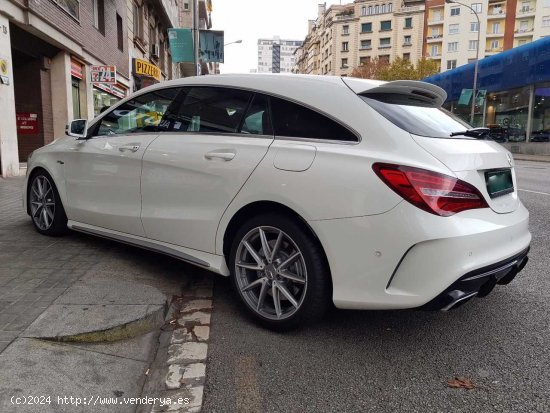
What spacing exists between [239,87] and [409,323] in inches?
78.7

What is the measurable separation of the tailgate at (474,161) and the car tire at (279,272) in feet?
2.77

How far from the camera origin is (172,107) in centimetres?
386

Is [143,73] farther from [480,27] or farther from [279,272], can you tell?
[480,27]

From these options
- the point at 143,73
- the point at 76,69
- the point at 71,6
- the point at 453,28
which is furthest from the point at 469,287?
the point at 453,28

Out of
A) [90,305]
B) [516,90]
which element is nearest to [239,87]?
[90,305]

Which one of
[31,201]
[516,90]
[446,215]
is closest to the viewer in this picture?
[446,215]

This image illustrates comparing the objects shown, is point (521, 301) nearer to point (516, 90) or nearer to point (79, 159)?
point (79, 159)

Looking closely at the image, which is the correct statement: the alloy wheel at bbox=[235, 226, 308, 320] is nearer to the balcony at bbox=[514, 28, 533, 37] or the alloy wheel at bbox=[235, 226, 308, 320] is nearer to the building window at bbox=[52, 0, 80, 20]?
→ the building window at bbox=[52, 0, 80, 20]

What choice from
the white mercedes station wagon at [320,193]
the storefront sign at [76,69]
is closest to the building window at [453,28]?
the storefront sign at [76,69]

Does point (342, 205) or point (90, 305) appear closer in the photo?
point (342, 205)

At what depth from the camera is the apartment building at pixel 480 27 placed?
6900 cm

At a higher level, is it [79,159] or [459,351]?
[79,159]

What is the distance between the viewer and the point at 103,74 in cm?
1623

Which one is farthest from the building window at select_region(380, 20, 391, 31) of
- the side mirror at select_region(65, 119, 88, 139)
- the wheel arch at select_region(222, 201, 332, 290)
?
the wheel arch at select_region(222, 201, 332, 290)
